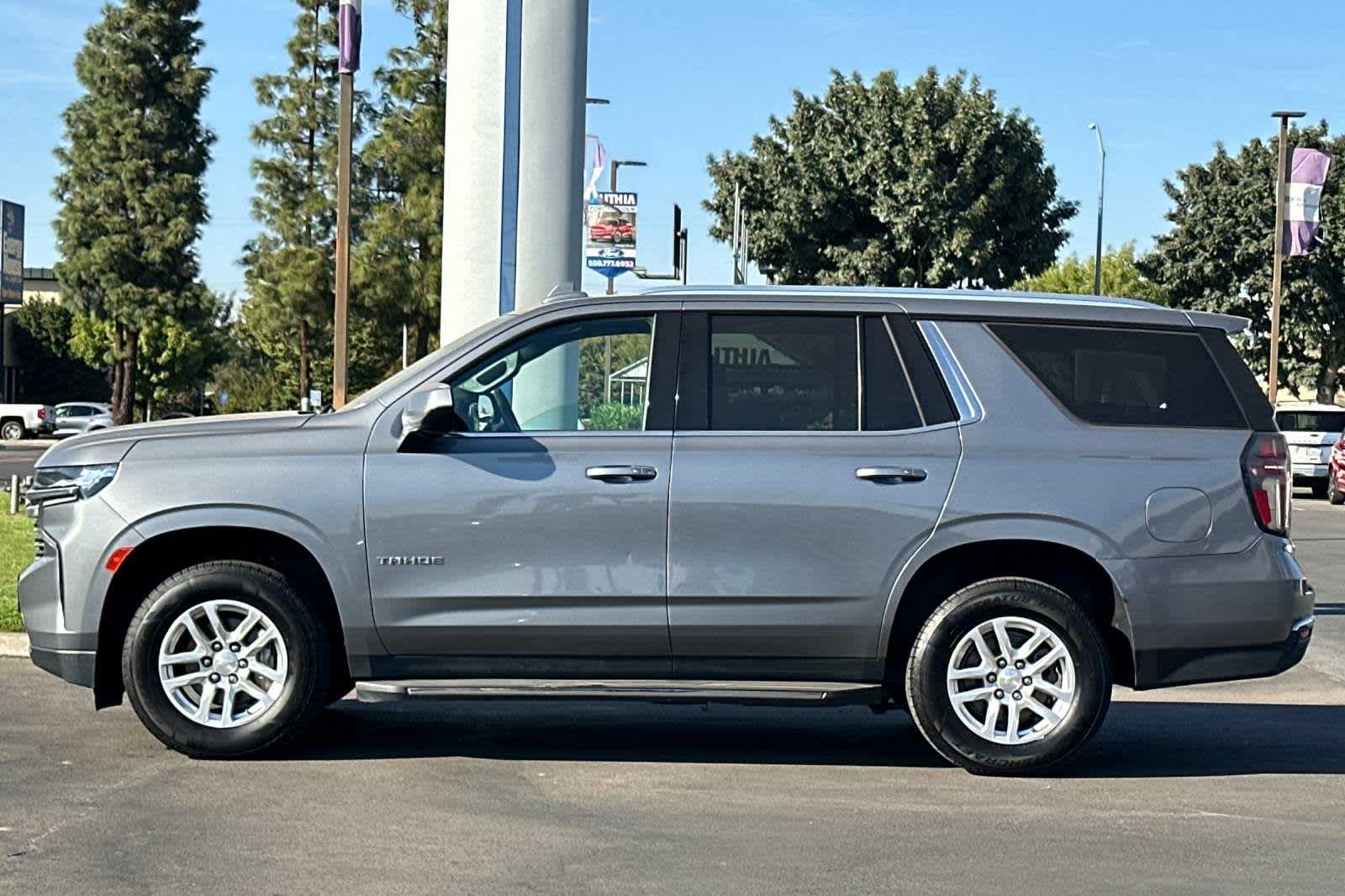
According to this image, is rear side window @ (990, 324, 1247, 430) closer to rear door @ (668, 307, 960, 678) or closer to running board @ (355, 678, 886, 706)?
rear door @ (668, 307, 960, 678)

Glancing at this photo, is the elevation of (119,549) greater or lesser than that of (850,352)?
lesser

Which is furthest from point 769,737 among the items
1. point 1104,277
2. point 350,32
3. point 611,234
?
point 1104,277

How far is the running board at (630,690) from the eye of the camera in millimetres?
6699

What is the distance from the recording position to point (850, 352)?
23.1 feet

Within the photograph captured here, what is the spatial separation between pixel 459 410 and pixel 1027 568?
7.77 ft

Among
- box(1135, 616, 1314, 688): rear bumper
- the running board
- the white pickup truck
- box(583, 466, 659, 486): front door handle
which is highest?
box(583, 466, 659, 486): front door handle

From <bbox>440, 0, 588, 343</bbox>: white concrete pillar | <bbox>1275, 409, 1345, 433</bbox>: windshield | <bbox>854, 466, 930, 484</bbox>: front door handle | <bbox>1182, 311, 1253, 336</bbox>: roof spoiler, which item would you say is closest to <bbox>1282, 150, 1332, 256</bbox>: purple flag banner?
<bbox>1275, 409, 1345, 433</bbox>: windshield

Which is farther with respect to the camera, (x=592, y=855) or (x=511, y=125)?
(x=511, y=125)

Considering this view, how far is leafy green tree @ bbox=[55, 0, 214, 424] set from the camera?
59.7 meters

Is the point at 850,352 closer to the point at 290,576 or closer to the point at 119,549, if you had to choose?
the point at 290,576

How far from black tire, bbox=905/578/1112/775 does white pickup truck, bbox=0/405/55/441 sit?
190 feet

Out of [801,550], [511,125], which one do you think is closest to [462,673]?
[801,550]

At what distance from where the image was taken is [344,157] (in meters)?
25.7

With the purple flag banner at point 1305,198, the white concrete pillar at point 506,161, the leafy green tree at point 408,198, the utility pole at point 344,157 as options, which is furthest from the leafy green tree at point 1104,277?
the white concrete pillar at point 506,161
